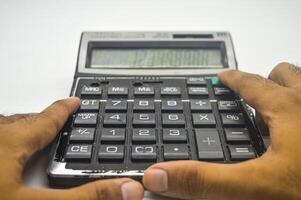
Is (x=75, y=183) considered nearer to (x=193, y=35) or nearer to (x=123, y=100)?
(x=123, y=100)

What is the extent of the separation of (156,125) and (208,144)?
0.06m

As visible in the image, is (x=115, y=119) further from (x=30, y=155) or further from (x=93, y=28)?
(x=93, y=28)

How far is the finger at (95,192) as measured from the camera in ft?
1.11

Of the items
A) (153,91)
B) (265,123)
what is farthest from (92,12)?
(265,123)

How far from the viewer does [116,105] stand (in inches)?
18.1

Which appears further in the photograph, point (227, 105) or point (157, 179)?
point (227, 105)

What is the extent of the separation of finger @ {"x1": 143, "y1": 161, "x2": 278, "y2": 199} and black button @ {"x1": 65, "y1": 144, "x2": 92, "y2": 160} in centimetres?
6

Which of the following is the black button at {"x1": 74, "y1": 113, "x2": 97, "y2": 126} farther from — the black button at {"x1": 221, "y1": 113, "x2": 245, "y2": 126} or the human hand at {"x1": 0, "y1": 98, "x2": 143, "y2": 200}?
the black button at {"x1": 221, "y1": 113, "x2": 245, "y2": 126}

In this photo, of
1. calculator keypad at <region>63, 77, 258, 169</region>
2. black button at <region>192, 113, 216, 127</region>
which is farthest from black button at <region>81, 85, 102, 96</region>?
black button at <region>192, 113, 216, 127</region>

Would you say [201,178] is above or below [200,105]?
below

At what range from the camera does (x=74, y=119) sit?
1.45 feet

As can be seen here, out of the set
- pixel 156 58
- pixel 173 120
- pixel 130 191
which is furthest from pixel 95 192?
pixel 156 58

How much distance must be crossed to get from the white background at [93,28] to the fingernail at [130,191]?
0.59ft

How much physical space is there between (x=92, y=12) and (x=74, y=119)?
25 cm
